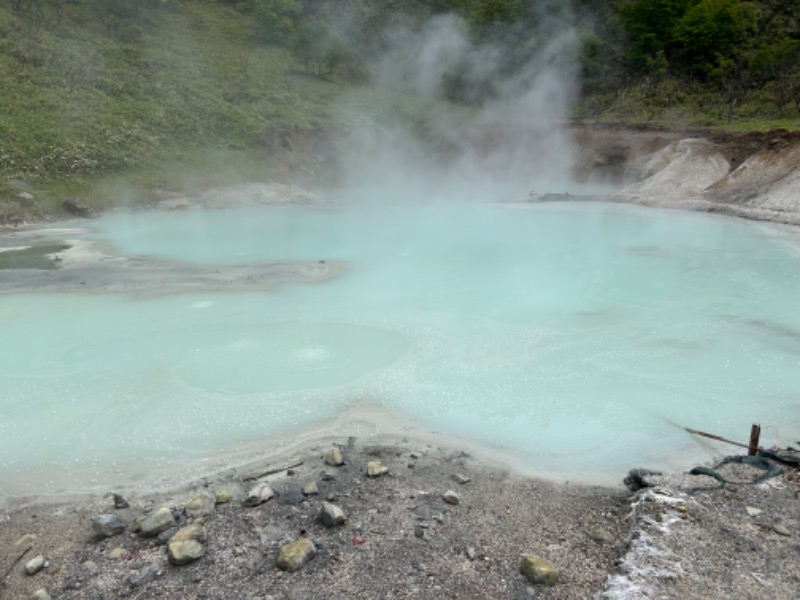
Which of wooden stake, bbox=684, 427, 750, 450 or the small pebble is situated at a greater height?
wooden stake, bbox=684, 427, 750, 450

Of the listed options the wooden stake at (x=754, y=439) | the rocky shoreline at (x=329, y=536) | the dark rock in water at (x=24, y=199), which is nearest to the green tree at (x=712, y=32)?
the dark rock in water at (x=24, y=199)

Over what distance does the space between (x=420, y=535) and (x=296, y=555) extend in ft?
2.40

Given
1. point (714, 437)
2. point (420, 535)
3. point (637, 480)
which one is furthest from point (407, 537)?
point (714, 437)

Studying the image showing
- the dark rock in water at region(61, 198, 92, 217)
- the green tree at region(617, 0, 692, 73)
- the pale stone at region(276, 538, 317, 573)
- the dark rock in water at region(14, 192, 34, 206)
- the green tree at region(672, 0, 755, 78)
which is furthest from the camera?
the green tree at region(617, 0, 692, 73)

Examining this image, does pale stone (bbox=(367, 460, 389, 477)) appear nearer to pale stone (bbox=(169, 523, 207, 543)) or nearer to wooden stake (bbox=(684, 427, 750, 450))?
pale stone (bbox=(169, 523, 207, 543))

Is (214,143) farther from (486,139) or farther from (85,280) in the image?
(85,280)

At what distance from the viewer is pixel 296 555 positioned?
10.5 ft

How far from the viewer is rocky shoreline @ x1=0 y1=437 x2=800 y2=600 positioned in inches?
119

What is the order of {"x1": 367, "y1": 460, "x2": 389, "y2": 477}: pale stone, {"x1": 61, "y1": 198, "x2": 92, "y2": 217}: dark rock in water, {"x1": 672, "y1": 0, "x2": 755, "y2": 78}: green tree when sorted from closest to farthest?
{"x1": 367, "y1": 460, "x2": 389, "y2": 477}: pale stone < {"x1": 61, "y1": 198, "x2": 92, "y2": 217}: dark rock in water < {"x1": 672, "y1": 0, "x2": 755, "y2": 78}: green tree

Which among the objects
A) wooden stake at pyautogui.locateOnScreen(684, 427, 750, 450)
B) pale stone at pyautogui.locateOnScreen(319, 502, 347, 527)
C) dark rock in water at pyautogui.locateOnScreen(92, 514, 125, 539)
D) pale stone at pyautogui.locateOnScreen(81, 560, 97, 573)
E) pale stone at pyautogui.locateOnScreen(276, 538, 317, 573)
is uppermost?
wooden stake at pyautogui.locateOnScreen(684, 427, 750, 450)

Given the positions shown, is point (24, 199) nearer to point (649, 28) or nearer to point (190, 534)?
point (190, 534)

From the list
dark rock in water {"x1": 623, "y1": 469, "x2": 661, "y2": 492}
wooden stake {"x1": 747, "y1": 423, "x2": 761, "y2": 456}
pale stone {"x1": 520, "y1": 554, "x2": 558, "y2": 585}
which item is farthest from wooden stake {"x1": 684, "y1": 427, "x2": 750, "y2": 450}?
pale stone {"x1": 520, "y1": 554, "x2": 558, "y2": 585}

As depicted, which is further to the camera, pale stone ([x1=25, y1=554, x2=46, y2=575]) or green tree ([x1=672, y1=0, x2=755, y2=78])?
green tree ([x1=672, y1=0, x2=755, y2=78])

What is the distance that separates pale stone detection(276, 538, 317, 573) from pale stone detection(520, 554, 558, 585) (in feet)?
3.81
